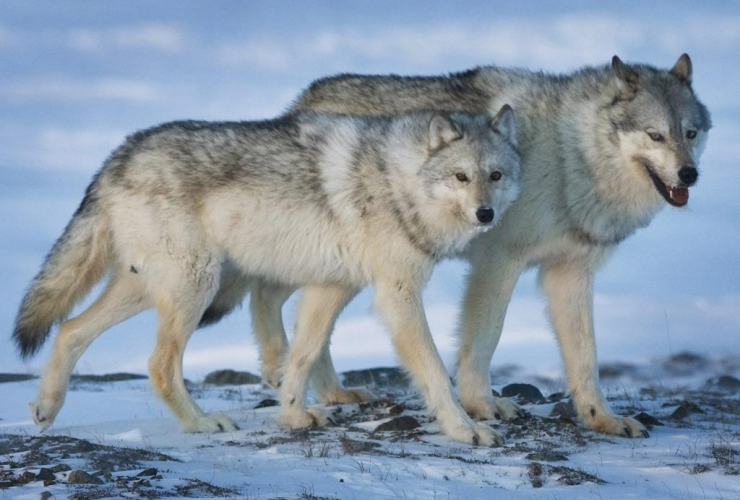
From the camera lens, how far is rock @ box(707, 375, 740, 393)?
13695 millimetres

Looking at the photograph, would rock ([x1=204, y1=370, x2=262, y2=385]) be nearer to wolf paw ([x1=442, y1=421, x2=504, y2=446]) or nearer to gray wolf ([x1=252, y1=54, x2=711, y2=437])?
gray wolf ([x1=252, y1=54, x2=711, y2=437])

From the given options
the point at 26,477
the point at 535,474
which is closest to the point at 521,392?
the point at 535,474

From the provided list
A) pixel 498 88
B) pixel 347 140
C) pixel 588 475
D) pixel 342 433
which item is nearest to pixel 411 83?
pixel 498 88

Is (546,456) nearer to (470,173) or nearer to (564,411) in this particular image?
(564,411)

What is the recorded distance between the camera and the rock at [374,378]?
1388 centimetres

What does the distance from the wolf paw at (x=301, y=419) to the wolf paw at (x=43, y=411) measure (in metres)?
1.92

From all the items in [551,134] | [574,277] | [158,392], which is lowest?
[158,392]

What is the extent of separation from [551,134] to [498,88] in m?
0.77

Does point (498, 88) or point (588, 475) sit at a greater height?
point (498, 88)

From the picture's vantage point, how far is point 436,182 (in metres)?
7.86

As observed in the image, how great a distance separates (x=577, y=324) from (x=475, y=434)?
1.66 metres

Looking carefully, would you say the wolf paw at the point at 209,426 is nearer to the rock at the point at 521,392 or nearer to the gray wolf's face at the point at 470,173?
the gray wolf's face at the point at 470,173

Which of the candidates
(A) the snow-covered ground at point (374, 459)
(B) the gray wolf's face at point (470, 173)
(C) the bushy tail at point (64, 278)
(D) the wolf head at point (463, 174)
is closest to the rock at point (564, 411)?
(A) the snow-covered ground at point (374, 459)

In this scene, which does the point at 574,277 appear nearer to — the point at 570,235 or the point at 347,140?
the point at 570,235
